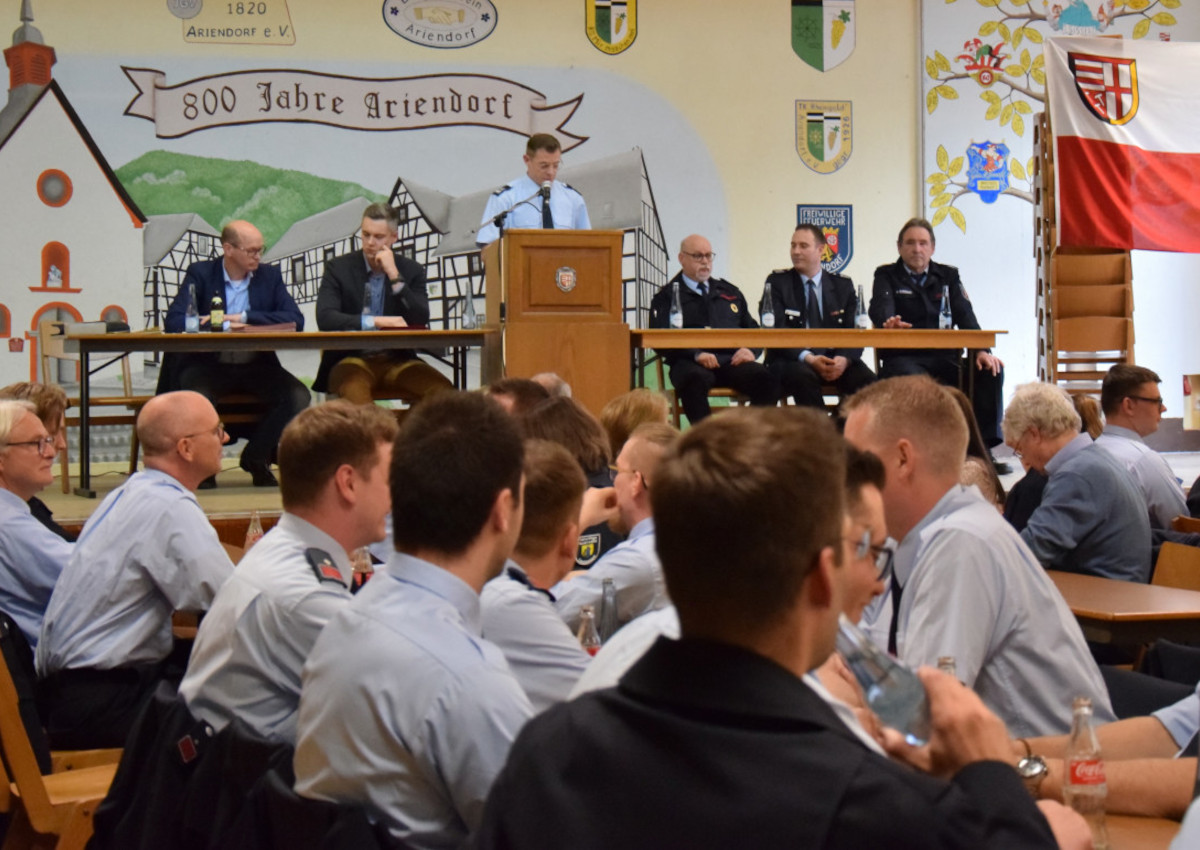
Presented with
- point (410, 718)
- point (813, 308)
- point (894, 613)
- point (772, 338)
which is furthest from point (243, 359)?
point (410, 718)

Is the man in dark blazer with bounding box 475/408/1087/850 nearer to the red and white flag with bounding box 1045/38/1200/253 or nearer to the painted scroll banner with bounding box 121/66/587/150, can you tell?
the red and white flag with bounding box 1045/38/1200/253

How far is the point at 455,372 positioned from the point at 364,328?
95 centimetres

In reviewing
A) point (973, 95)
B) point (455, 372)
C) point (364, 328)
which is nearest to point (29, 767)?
point (364, 328)

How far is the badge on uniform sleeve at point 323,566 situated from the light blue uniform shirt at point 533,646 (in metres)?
0.32

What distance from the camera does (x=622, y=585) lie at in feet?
9.45

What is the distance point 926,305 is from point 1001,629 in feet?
19.5

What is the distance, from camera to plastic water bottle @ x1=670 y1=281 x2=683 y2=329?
7.05 meters

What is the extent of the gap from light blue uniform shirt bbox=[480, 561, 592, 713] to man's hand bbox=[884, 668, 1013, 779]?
0.94 metres

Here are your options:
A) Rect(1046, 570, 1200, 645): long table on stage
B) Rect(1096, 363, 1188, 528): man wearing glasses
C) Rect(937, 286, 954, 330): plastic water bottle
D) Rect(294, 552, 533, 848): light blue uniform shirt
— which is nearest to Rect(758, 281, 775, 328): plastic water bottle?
Rect(937, 286, 954, 330): plastic water bottle

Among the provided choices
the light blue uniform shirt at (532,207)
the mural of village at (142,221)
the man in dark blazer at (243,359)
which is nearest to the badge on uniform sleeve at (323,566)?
the man in dark blazer at (243,359)

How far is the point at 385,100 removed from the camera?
9508 millimetres

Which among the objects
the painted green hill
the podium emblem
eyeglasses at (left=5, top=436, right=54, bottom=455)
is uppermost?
the painted green hill

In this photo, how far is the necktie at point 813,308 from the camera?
7.81 metres

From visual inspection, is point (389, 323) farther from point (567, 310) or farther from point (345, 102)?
point (345, 102)
